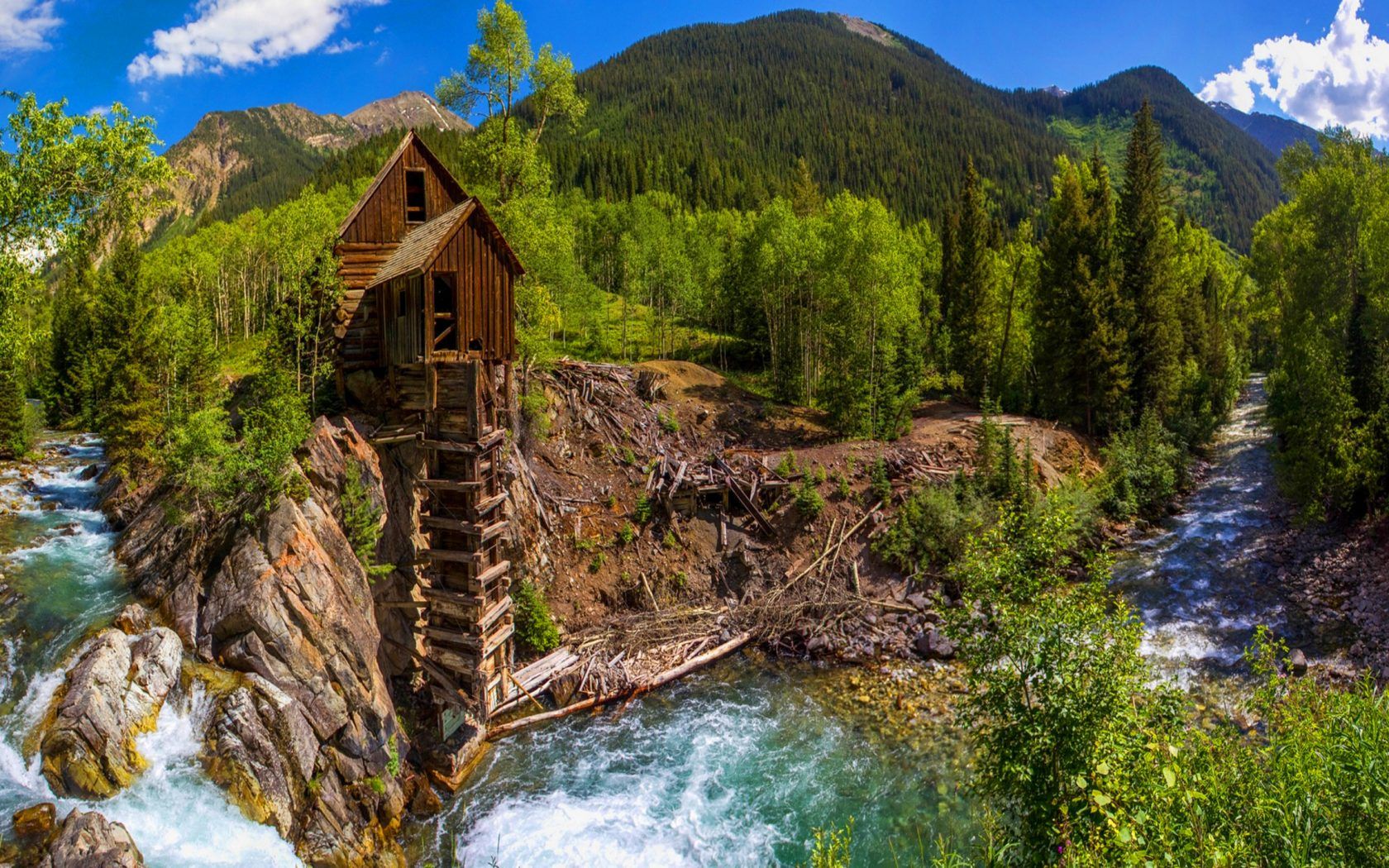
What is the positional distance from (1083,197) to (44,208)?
3888cm

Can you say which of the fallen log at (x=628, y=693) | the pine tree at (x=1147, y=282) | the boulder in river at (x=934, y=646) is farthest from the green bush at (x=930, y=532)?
the pine tree at (x=1147, y=282)

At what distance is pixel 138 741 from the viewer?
11.3 metres

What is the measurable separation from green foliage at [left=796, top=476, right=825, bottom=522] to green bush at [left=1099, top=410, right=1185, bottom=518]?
1205 centimetres

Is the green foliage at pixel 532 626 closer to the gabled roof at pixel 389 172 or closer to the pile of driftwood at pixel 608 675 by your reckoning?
the pile of driftwood at pixel 608 675

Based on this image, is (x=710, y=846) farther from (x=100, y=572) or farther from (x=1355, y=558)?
(x=1355, y=558)

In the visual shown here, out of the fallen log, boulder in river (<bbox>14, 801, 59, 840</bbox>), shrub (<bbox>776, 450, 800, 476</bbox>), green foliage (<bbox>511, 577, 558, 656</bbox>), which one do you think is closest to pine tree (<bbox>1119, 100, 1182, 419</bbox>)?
shrub (<bbox>776, 450, 800, 476</bbox>)

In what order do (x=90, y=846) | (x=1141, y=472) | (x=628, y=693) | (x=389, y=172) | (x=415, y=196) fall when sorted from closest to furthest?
(x=90, y=846) → (x=628, y=693) → (x=389, y=172) → (x=415, y=196) → (x=1141, y=472)

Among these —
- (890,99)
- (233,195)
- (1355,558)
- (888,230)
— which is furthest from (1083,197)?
(233,195)

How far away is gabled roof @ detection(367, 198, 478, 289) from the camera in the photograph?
54.7 feet

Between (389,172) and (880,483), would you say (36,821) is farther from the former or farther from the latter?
(880,483)

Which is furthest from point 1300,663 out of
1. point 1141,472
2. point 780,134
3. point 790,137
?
point 780,134

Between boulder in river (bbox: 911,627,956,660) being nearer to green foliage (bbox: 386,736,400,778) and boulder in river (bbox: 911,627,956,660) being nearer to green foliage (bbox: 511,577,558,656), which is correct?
green foliage (bbox: 511,577,558,656)

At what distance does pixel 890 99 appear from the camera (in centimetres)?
18038

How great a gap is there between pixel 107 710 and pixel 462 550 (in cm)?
753
